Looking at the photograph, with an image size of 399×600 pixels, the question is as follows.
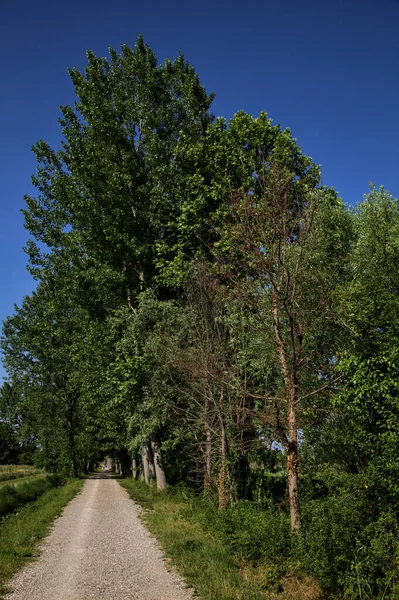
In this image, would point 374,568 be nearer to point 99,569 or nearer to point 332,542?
point 332,542

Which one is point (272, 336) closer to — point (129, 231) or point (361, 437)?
point (361, 437)

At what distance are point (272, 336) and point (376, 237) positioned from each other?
7.84 metres

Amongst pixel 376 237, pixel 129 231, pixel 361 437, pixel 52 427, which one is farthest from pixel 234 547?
pixel 52 427

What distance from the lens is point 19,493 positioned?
74.2ft

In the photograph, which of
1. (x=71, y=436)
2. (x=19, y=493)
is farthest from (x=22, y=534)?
(x=71, y=436)

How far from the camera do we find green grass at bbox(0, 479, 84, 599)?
31.0 ft

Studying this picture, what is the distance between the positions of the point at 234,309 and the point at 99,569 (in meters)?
6.93

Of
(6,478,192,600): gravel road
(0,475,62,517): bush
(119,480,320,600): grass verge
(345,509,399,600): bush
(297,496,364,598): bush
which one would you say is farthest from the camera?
(0,475,62,517): bush

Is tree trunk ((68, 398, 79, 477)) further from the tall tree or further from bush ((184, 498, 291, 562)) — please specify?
the tall tree

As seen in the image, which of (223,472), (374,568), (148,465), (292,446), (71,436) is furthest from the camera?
(71,436)

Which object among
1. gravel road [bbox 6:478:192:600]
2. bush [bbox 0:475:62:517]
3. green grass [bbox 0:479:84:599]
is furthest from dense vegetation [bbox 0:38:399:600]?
bush [bbox 0:475:62:517]

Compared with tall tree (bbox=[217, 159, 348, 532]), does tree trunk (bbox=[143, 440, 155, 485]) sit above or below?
below

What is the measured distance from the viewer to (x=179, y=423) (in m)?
18.1

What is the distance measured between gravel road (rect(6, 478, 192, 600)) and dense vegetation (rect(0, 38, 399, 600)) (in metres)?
2.04
